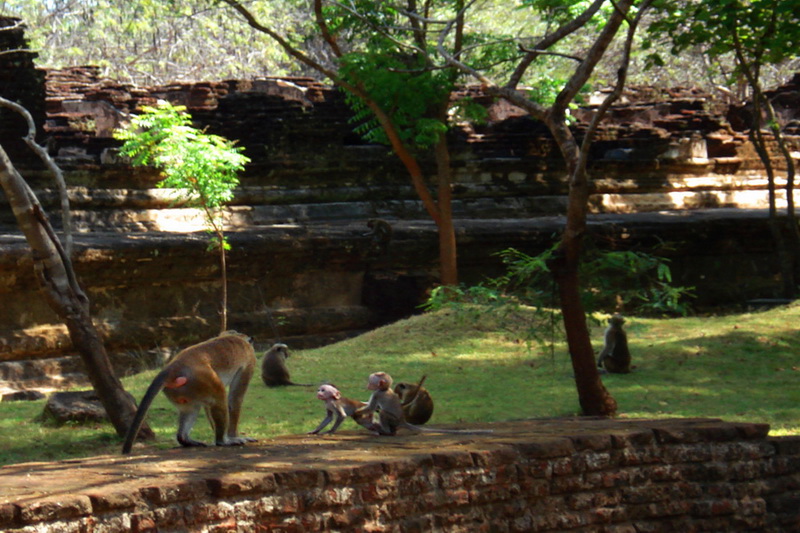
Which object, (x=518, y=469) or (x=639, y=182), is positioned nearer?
(x=518, y=469)

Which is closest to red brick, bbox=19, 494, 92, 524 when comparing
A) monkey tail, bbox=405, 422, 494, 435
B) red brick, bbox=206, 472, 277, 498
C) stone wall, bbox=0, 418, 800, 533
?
stone wall, bbox=0, 418, 800, 533

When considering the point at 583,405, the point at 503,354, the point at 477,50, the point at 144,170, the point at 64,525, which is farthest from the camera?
the point at 144,170

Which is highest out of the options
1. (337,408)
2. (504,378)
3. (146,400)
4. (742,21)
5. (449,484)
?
(742,21)

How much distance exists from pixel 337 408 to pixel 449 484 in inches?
51.7

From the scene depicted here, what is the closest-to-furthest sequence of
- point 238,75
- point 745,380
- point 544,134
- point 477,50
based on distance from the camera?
point 745,380, point 477,50, point 544,134, point 238,75

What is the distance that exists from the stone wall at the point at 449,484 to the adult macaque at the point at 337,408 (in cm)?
34

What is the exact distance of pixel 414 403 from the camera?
22.8ft

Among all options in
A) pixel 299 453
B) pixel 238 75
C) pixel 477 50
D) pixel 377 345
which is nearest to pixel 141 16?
pixel 238 75

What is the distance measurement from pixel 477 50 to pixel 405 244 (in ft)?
8.88

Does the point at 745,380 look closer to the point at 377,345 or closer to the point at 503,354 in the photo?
the point at 503,354

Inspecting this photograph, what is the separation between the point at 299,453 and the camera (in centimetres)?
510

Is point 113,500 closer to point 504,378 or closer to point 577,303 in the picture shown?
point 577,303

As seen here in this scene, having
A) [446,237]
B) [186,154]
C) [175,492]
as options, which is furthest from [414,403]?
[446,237]

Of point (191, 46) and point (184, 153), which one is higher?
point (191, 46)
